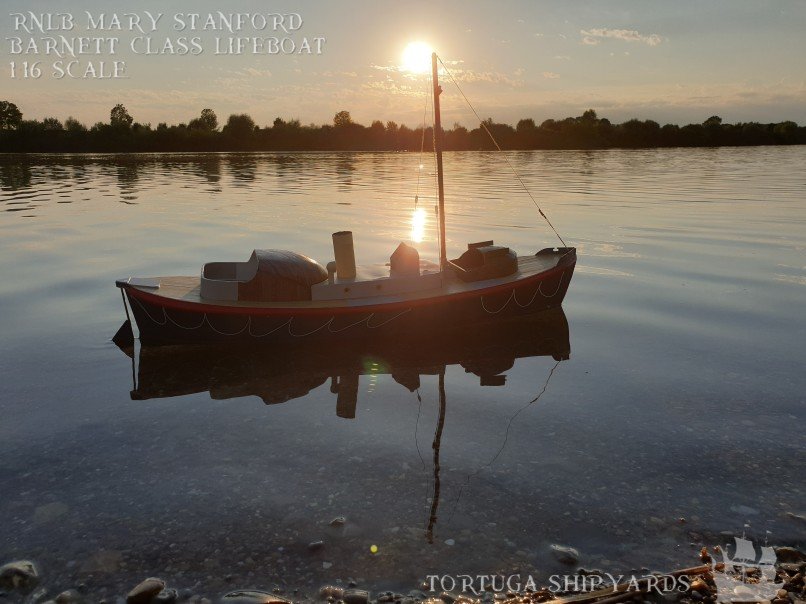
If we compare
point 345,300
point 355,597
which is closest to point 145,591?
point 355,597

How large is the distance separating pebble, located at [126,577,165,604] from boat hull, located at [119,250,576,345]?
968 centimetres

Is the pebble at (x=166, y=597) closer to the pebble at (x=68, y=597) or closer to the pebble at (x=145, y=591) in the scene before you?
the pebble at (x=145, y=591)

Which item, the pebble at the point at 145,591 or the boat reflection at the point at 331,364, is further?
the boat reflection at the point at 331,364

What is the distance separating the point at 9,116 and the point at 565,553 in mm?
239567

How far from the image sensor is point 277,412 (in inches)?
518

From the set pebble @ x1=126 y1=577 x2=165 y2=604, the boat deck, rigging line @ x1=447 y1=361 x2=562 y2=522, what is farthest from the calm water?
the boat deck

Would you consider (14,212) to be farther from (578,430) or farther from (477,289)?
(578,430)

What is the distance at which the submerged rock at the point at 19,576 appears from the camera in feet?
25.3

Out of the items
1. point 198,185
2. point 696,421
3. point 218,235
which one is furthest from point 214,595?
point 198,185

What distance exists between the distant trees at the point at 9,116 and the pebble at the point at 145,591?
23142cm

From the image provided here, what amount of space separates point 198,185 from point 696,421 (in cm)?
6923

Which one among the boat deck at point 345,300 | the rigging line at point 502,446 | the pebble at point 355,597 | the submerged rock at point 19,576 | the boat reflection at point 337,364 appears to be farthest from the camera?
the boat deck at point 345,300

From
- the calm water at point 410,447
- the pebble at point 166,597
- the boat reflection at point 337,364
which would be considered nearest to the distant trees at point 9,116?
the calm water at point 410,447

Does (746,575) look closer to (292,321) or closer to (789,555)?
(789,555)
